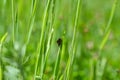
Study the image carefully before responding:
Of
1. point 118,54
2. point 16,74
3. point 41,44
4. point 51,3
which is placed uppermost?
point 51,3

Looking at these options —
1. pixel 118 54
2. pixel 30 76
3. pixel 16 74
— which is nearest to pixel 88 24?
pixel 118 54

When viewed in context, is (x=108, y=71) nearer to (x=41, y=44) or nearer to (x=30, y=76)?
(x=30, y=76)

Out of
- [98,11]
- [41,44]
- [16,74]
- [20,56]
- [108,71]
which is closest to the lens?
[41,44]

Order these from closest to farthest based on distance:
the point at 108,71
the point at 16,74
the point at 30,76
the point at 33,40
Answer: the point at 16,74 < the point at 30,76 < the point at 108,71 < the point at 33,40

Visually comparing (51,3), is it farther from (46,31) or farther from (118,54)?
(118,54)

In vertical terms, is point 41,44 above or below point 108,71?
above

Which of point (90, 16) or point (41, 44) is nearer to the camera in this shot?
point (41, 44)
